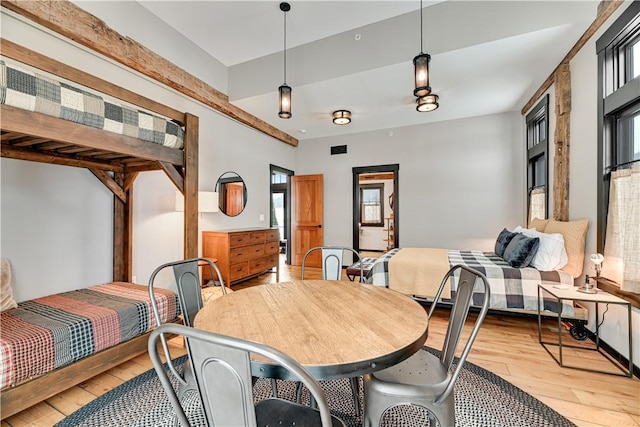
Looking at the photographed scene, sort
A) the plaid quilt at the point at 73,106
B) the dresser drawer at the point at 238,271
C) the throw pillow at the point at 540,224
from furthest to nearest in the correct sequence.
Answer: the dresser drawer at the point at 238,271 → the throw pillow at the point at 540,224 → the plaid quilt at the point at 73,106

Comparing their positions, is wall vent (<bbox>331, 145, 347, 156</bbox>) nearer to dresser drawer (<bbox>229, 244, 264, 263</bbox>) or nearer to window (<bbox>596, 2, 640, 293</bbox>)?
dresser drawer (<bbox>229, 244, 264, 263</bbox>)

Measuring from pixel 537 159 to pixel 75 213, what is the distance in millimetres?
6028

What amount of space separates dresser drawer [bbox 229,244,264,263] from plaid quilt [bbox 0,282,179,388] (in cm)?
147

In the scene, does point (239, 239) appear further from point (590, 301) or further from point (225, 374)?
point (590, 301)

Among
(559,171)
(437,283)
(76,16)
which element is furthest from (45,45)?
(559,171)

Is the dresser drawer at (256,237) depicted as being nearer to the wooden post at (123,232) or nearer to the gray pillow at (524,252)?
the wooden post at (123,232)

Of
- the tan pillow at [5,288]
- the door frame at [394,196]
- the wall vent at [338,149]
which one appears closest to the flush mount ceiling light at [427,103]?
the door frame at [394,196]

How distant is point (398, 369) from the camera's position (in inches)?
50.9

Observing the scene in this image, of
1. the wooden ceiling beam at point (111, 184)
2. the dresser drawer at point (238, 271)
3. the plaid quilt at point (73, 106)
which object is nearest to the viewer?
the plaid quilt at point (73, 106)

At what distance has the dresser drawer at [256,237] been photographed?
447 centimetres

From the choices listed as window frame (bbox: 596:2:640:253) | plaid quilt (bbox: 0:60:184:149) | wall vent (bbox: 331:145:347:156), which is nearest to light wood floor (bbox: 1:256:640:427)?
window frame (bbox: 596:2:640:253)

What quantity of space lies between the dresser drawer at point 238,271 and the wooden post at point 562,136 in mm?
4149

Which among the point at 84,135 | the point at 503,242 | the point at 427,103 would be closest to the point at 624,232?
the point at 503,242

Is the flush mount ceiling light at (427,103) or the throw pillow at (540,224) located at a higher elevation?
the flush mount ceiling light at (427,103)
